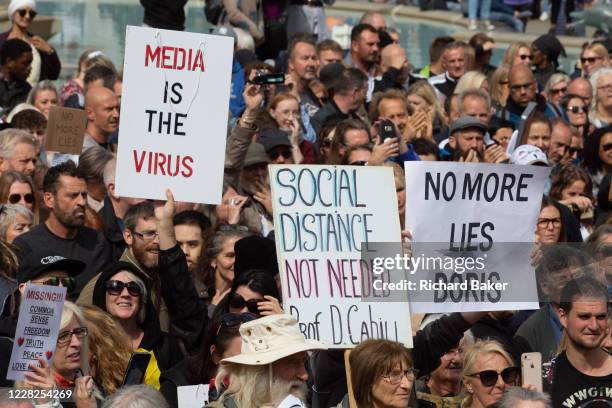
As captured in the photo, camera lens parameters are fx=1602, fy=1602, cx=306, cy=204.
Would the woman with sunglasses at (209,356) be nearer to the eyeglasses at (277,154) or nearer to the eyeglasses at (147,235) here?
the eyeglasses at (147,235)

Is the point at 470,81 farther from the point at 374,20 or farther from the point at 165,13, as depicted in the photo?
the point at 165,13

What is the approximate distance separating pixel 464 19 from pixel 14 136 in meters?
17.2

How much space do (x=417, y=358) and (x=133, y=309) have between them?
1413 mm

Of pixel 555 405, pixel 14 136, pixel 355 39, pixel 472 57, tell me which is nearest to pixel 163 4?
pixel 355 39

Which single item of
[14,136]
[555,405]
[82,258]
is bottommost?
[555,405]

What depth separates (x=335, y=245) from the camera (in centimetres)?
787

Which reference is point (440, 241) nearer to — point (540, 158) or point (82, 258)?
point (82, 258)

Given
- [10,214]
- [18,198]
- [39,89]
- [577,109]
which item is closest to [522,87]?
[577,109]

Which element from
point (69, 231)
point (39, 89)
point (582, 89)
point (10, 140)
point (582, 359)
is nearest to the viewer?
point (582, 359)

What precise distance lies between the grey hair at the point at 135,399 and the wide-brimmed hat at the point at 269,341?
1.16 feet

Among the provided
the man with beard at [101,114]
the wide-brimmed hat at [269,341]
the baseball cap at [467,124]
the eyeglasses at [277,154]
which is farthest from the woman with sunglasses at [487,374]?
the man with beard at [101,114]

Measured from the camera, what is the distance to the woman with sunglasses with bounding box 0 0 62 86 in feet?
49.3

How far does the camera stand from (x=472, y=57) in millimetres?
16281

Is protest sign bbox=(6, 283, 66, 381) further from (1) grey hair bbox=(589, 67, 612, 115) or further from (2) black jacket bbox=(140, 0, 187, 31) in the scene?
(2) black jacket bbox=(140, 0, 187, 31)
